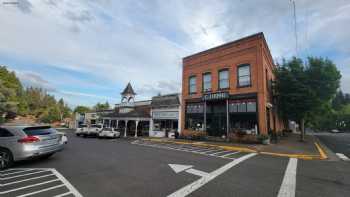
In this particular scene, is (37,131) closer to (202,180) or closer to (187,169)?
(187,169)

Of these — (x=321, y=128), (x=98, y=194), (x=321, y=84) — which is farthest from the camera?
(x=321, y=128)

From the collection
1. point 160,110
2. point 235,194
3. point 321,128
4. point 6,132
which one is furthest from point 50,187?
point 321,128

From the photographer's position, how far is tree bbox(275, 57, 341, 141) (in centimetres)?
1605

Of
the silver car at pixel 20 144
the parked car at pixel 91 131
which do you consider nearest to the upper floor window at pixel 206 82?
the parked car at pixel 91 131

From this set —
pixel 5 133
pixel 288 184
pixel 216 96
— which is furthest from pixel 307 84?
pixel 5 133

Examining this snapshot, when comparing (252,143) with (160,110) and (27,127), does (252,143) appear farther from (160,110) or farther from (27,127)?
(27,127)

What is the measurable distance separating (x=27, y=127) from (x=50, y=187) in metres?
3.82

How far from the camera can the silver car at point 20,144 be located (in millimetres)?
6762

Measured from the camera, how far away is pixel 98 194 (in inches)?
173

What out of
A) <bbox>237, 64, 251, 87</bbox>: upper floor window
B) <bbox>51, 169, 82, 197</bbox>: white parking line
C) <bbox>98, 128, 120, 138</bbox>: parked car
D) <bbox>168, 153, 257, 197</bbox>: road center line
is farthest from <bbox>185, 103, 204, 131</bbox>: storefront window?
<bbox>51, 169, 82, 197</bbox>: white parking line

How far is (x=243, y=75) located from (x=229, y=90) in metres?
1.96

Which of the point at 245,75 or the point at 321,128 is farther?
the point at 321,128

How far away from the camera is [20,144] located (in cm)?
677

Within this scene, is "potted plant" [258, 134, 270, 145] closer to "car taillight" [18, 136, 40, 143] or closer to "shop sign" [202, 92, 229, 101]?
"shop sign" [202, 92, 229, 101]
